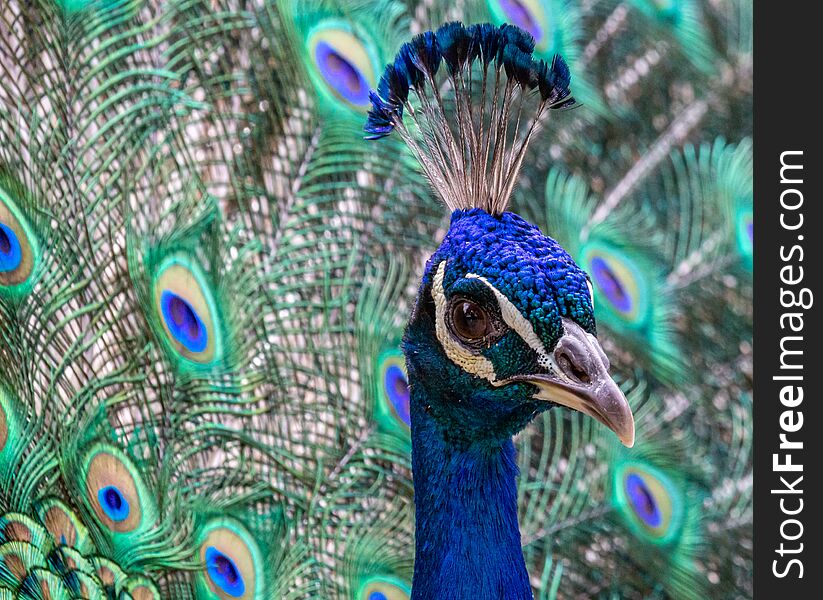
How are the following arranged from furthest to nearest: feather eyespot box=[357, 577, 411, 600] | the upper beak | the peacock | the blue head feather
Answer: feather eyespot box=[357, 577, 411, 600] → the peacock → the blue head feather → the upper beak

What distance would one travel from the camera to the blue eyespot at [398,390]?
1.72 meters

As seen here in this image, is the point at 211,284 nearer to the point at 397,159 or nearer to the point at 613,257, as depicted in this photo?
the point at 397,159

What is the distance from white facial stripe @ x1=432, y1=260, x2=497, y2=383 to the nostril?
9 centimetres

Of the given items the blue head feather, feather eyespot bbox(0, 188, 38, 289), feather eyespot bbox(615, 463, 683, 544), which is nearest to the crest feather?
the blue head feather

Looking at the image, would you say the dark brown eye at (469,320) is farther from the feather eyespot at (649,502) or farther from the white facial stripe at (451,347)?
the feather eyespot at (649,502)

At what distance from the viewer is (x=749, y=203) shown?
1979 millimetres

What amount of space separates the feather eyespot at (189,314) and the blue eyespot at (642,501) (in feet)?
2.75

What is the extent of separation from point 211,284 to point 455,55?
666mm

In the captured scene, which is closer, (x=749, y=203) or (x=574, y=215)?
(x=574, y=215)

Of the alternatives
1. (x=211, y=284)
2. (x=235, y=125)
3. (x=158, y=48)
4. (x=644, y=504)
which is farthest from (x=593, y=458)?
(x=158, y=48)

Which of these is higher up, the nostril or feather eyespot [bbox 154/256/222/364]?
feather eyespot [bbox 154/256/222/364]

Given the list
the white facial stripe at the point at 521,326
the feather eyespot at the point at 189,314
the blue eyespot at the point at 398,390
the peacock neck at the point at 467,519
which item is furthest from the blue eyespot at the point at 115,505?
the white facial stripe at the point at 521,326

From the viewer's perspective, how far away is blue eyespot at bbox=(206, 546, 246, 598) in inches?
64.2

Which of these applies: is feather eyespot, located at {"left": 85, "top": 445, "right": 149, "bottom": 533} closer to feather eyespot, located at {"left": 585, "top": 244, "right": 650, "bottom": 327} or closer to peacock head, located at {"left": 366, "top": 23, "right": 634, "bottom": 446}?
peacock head, located at {"left": 366, "top": 23, "right": 634, "bottom": 446}
